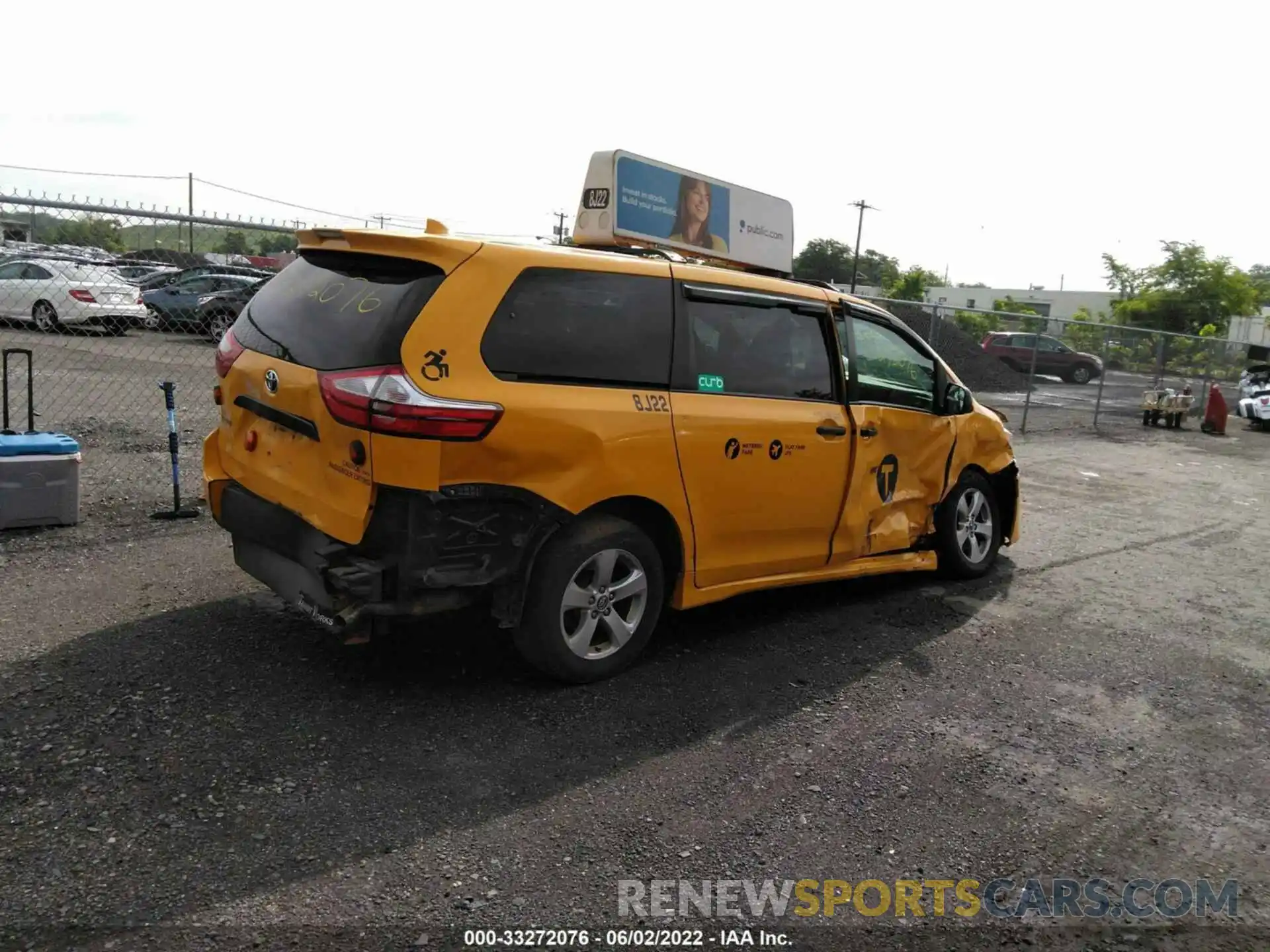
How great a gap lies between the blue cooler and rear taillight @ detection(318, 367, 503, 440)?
3.23 metres

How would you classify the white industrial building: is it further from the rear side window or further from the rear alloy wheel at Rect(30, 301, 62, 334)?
the rear side window

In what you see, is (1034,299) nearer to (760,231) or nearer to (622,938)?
(760,231)

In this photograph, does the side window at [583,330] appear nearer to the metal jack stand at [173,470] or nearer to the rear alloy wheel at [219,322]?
the metal jack stand at [173,470]

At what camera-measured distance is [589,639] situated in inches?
171

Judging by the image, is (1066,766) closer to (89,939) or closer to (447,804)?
(447,804)

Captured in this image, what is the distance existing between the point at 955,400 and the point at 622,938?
4.42m

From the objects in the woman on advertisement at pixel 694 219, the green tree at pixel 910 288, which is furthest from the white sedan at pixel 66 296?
the green tree at pixel 910 288

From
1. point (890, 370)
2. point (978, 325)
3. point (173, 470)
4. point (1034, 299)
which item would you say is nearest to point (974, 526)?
point (890, 370)

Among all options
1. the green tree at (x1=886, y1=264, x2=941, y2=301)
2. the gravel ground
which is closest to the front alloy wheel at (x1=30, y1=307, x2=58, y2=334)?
the gravel ground

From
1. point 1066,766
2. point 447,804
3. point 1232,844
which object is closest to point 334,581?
point 447,804

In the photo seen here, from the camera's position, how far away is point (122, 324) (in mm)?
11539

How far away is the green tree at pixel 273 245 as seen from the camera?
920cm

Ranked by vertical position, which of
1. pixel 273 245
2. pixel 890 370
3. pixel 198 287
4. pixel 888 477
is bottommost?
pixel 888 477

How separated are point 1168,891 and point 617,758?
6.30 feet
